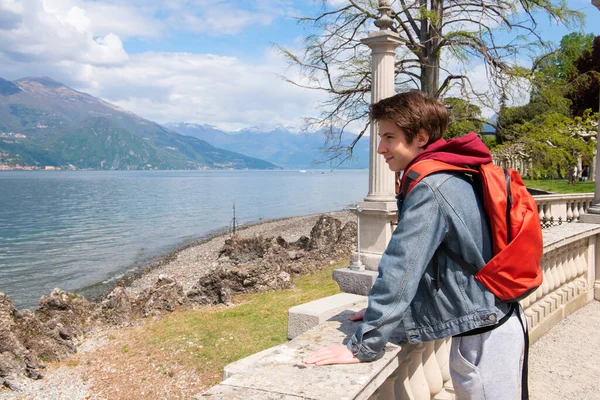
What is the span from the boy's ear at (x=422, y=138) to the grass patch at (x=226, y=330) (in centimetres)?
652

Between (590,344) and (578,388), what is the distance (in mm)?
1163

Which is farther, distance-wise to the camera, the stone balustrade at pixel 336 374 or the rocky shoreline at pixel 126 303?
the rocky shoreline at pixel 126 303

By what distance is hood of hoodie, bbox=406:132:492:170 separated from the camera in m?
1.84

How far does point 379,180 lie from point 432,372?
19.2 feet

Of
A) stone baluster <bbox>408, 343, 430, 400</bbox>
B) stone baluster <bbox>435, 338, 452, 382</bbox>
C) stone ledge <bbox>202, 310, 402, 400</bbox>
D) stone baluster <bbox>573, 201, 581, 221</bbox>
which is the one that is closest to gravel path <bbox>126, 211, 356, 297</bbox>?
stone baluster <bbox>573, 201, 581, 221</bbox>

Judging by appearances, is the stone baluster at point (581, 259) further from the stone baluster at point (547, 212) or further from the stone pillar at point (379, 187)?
the stone baluster at point (547, 212)

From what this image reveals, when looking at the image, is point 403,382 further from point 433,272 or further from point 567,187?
point 567,187

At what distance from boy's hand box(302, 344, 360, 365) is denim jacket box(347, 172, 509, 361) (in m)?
0.03

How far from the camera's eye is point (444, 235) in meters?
1.79

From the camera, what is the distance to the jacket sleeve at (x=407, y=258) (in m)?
1.74

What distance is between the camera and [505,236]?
182cm

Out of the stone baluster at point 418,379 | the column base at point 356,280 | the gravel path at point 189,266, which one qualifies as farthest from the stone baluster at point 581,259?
the gravel path at point 189,266

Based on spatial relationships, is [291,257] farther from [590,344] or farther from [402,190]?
[402,190]

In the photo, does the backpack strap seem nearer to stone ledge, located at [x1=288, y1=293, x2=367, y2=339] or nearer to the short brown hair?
the short brown hair
